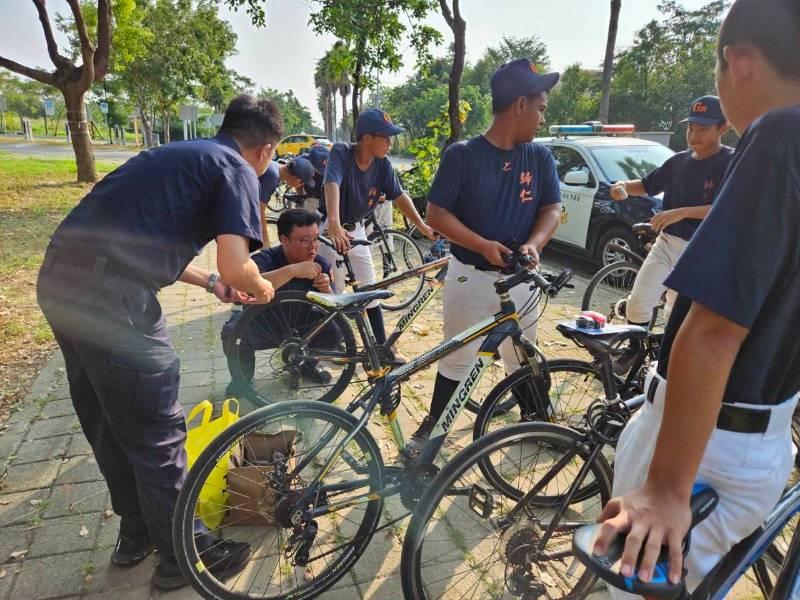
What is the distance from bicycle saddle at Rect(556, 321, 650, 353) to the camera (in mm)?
2061

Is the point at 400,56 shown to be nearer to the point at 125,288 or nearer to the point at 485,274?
the point at 485,274

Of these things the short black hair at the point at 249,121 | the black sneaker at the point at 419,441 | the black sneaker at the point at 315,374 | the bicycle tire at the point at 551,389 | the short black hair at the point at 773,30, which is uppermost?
the short black hair at the point at 773,30

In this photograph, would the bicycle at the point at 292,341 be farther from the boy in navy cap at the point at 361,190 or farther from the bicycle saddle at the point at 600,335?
the bicycle saddle at the point at 600,335

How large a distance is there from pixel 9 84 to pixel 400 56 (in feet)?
192

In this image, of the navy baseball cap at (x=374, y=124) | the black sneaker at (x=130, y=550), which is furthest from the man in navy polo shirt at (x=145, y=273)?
the navy baseball cap at (x=374, y=124)

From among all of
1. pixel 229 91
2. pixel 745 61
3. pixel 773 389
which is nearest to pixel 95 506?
A: pixel 773 389

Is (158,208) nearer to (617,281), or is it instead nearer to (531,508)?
(531,508)

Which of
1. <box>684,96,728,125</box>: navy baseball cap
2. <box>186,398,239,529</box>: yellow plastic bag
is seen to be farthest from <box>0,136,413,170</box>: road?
<box>186,398,239,529</box>: yellow plastic bag

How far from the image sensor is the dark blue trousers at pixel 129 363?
188 centimetres

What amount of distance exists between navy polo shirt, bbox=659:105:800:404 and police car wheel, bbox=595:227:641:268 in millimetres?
5784

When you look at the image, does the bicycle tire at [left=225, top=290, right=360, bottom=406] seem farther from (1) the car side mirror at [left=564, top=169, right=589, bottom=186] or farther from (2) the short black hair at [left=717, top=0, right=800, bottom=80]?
(1) the car side mirror at [left=564, top=169, right=589, bottom=186]

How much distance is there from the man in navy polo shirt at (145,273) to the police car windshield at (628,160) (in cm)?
625

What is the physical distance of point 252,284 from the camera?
79.8 inches

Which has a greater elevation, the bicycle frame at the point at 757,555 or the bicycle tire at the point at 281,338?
the bicycle frame at the point at 757,555
